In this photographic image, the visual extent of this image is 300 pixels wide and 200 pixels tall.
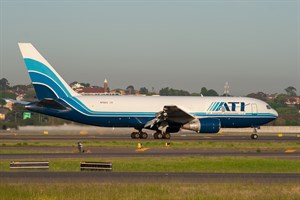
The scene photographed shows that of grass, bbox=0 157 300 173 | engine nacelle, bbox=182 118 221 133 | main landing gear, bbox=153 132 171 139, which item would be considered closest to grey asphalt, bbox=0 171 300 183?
grass, bbox=0 157 300 173

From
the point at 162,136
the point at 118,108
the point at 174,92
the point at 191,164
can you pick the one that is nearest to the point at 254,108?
the point at 162,136

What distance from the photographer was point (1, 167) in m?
32.3

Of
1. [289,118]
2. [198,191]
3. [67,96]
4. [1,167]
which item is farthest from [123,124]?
[289,118]

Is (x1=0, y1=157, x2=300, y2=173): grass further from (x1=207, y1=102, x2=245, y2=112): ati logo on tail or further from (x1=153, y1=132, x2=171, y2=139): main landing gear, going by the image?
(x1=207, y1=102, x2=245, y2=112): ati logo on tail

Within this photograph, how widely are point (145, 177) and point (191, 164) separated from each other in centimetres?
705

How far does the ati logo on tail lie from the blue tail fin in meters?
15.3

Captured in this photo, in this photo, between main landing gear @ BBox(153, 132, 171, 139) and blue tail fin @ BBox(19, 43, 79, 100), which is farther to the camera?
main landing gear @ BBox(153, 132, 171, 139)

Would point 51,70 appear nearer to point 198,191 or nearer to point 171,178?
point 171,178

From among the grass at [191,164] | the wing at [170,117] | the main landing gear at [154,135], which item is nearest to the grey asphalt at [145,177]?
the grass at [191,164]

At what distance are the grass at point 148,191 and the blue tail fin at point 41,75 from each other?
40.6m

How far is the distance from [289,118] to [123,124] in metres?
61.3

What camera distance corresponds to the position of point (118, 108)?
213ft

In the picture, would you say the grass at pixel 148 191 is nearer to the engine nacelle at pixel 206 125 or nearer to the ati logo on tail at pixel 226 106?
the engine nacelle at pixel 206 125

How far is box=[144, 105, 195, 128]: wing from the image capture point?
64.9 meters
